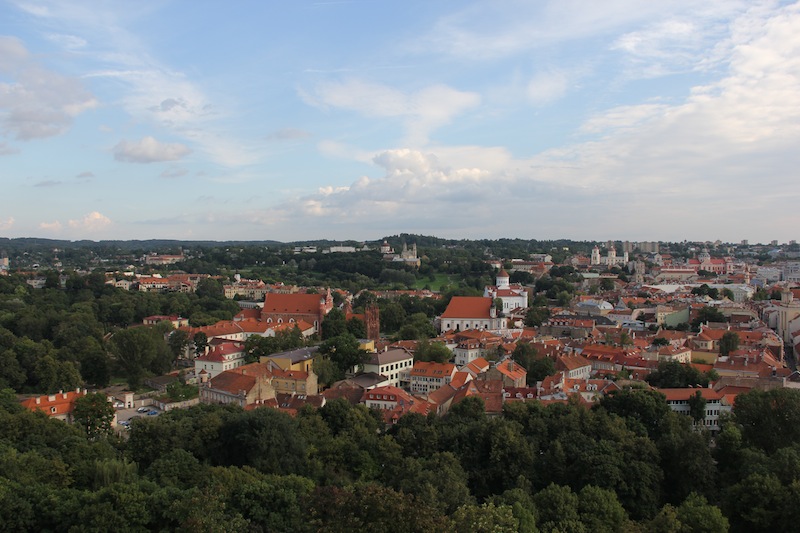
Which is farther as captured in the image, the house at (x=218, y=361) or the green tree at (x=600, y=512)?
the house at (x=218, y=361)

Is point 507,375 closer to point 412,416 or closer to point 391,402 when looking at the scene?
point 391,402

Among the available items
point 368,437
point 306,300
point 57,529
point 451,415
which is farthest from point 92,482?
point 306,300

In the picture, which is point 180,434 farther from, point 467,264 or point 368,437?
point 467,264

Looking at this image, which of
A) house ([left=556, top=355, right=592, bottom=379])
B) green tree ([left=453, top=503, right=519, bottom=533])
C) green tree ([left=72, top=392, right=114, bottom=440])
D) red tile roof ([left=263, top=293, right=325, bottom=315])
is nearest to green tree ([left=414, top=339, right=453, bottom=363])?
house ([left=556, top=355, right=592, bottom=379])

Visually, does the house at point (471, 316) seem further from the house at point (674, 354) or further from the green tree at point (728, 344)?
the green tree at point (728, 344)

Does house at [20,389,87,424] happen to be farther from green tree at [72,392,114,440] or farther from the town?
green tree at [72,392,114,440]

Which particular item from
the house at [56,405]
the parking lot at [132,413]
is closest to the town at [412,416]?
the house at [56,405]

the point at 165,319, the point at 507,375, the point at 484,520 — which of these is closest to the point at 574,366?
the point at 507,375
